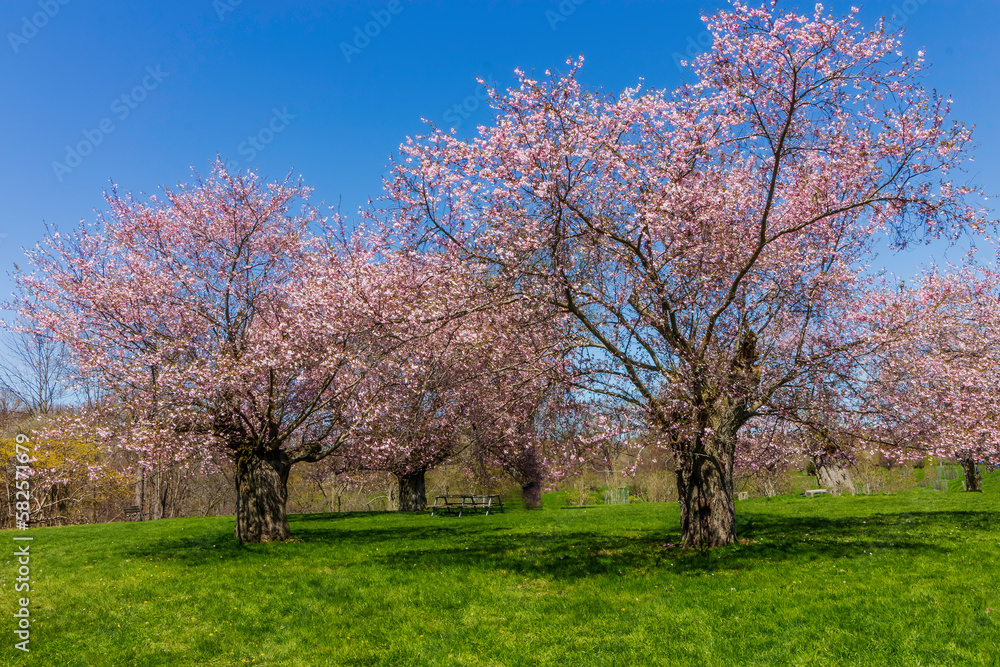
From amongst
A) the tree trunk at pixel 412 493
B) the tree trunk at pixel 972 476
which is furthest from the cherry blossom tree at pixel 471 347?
the tree trunk at pixel 972 476

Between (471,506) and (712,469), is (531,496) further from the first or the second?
(712,469)

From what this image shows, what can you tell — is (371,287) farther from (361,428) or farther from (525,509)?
(525,509)

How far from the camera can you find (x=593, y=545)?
1545 centimetres

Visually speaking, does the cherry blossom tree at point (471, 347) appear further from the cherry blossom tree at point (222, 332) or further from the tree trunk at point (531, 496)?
the tree trunk at point (531, 496)

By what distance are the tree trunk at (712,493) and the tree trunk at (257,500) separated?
11031mm

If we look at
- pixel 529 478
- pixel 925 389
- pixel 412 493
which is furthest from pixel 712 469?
pixel 412 493

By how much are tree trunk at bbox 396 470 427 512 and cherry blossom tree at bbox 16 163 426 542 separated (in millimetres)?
13412

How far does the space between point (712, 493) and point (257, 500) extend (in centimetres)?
1203

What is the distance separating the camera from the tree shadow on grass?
12.6 m

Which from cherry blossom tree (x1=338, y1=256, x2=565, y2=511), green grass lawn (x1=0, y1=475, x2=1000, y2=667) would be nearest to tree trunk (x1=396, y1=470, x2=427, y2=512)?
cherry blossom tree (x1=338, y1=256, x2=565, y2=511)

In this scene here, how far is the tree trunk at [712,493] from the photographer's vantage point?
44.4 ft

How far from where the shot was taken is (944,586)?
9.66 m

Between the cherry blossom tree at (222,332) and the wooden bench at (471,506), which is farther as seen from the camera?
the wooden bench at (471,506)

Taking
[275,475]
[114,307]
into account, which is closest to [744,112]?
[275,475]
